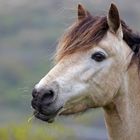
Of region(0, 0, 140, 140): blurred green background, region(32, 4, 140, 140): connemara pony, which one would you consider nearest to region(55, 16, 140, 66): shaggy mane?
region(32, 4, 140, 140): connemara pony

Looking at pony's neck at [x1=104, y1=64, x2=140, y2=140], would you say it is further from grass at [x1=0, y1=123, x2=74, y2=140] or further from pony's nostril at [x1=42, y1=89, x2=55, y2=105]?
grass at [x1=0, y1=123, x2=74, y2=140]

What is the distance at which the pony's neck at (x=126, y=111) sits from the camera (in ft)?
29.1

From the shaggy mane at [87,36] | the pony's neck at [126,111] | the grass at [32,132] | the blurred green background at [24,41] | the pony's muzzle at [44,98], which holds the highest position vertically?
the shaggy mane at [87,36]

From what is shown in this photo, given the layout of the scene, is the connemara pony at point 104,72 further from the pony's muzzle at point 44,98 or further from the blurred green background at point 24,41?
the blurred green background at point 24,41

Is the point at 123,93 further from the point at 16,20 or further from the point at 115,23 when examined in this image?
the point at 16,20

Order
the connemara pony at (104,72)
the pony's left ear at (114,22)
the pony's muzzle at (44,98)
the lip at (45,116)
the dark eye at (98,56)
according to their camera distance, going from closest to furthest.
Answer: the pony's muzzle at (44,98)
the lip at (45,116)
the connemara pony at (104,72)
the dark eye at (98,56)
the pony's left ear at (114,22)

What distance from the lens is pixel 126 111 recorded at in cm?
892

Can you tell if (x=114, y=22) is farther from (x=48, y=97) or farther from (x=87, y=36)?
(x=48, y=97)

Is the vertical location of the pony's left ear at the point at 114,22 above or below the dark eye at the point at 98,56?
above

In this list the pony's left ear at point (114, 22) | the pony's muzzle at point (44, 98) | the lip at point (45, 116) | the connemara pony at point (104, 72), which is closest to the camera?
the pony's muzzle at point (44, 98)

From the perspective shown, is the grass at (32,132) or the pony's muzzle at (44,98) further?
the grass at (32,132)

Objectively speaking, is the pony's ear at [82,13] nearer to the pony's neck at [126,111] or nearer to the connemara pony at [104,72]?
the connemara pony at [104,72]

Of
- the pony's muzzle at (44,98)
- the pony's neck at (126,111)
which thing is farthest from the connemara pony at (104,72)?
the pony's muzzle at (44,98)

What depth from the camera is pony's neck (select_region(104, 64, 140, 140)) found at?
29.1 feet
